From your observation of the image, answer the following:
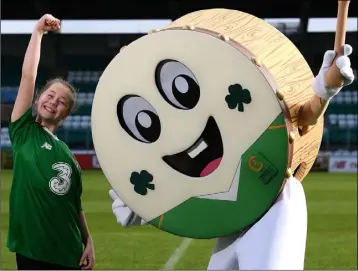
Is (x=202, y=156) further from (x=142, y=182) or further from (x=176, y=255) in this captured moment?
(x=176, y=255)

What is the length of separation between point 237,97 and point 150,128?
0.39m

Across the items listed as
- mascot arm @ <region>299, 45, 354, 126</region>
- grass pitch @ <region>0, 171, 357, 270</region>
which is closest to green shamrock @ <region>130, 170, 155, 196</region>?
mascot arm @ <region>299, 45, 354, 126</region>

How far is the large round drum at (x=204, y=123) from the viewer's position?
247 centimetres

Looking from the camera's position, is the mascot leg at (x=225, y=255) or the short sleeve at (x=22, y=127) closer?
the mascot leg at (x=225, y=255)

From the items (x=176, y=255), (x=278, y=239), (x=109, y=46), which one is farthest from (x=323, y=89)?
(x=109, y=46)

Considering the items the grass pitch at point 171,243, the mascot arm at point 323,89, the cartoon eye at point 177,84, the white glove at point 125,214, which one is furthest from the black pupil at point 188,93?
the grass pitch at point 171,243

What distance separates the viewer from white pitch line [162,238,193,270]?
576 cm

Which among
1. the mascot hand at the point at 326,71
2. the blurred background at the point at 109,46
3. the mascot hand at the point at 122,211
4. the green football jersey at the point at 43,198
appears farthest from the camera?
the blurred background at the point at 109,46

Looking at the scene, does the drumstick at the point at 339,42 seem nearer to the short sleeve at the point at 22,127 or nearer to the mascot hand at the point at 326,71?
the mascot hand at the point at 326,71

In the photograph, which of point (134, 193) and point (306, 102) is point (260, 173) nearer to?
point (306, 102)

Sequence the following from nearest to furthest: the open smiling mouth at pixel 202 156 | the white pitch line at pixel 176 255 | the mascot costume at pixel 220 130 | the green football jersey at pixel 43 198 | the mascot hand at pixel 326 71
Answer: the mascot hand at pixel 326 71 → the mascot costume at pixel 220 130 → the open smiling mouth at pixel 202 156 → the green football jersey at pixel 43 198 → the white pitch line at pixel 176 255

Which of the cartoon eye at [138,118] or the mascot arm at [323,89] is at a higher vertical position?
the mascot arm at [323,89]

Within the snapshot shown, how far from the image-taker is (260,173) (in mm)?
2479

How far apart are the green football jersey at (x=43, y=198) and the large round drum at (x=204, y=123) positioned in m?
0.18
